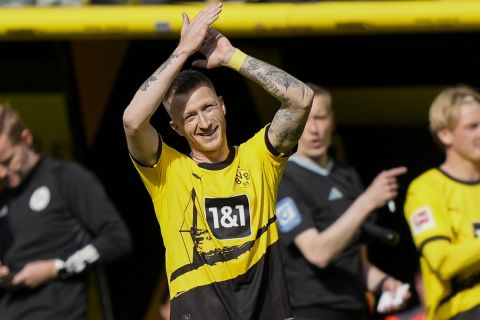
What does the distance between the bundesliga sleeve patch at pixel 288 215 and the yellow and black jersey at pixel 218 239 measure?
100 centimetres

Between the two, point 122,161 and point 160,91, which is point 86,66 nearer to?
point 122,161

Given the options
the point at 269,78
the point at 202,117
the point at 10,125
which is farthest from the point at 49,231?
the point at 269,78

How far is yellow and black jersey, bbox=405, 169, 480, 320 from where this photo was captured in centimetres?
497

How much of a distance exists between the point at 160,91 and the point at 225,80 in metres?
2.92

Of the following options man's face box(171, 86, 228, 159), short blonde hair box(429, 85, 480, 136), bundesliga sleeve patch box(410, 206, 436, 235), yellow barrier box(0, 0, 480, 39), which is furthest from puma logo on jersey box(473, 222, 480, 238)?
man's face box(171, 86, 228, 159)

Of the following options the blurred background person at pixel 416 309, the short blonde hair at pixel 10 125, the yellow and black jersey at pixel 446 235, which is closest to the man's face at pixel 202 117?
the yellow and black jersey at pixel 446 235

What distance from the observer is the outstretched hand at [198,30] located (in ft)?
13.3

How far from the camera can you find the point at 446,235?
5.02m

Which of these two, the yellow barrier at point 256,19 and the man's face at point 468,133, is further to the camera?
the yellow barrier at point 256,19

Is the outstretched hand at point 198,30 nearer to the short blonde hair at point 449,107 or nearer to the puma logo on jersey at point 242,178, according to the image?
the puma logo on jersey at point 242,178

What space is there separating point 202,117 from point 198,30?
0.29 m

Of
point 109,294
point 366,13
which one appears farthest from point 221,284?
point 109,294

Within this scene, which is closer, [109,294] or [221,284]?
[221,284]

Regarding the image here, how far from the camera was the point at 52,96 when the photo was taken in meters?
7.21
